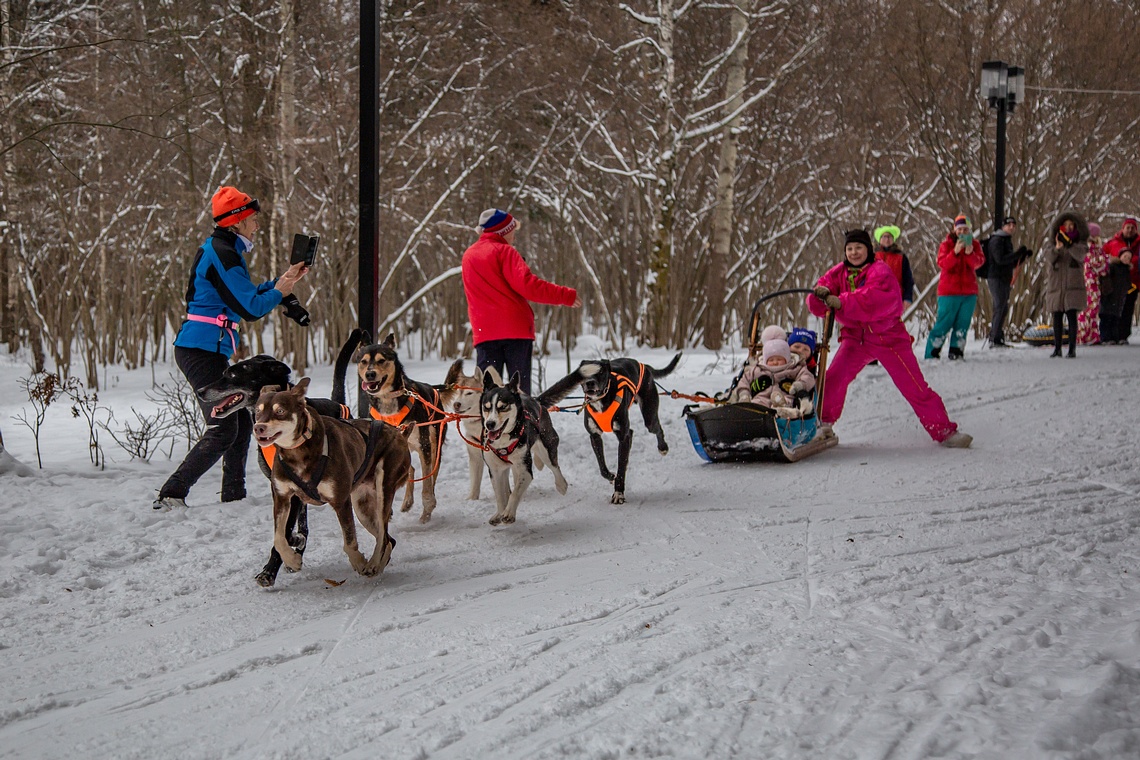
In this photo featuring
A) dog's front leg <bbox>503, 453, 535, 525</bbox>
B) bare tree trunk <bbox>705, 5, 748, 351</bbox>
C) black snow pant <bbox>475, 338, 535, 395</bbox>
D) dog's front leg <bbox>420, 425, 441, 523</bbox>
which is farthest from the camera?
bare tree trunk <bbox>705, 5, 748, 351</bbox>

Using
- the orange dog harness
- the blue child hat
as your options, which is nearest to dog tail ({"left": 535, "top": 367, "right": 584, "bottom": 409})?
the orange dog harness

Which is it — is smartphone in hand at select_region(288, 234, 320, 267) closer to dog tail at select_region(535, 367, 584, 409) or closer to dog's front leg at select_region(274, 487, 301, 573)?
dog tail at select_region(535, 367, 584, 409)

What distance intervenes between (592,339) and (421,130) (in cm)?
536

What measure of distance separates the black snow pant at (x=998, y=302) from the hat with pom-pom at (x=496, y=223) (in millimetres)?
9538

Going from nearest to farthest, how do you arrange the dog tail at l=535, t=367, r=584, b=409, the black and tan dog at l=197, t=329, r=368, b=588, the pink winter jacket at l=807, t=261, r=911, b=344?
1. the black and tan dog at l=197, t=329, r=368, b=588
2. the dog tail at l=535, t=367, r=584, b=409
3. the pink winter jacket at l=807, t=261, r=911, b=344

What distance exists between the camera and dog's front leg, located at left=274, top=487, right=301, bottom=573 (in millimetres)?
4270

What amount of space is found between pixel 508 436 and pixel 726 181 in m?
9.97

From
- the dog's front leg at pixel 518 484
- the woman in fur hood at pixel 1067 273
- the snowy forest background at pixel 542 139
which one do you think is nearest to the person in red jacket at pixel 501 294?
the dog's front leg at pixel 518 484

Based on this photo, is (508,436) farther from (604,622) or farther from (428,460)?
(604,622)

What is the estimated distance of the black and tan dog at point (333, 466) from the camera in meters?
4.04

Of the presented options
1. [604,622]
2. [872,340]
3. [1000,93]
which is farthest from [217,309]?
[1000,93]

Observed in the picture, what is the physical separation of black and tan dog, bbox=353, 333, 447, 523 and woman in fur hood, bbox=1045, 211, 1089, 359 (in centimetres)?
981

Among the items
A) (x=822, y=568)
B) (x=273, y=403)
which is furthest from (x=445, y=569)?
(x=822, y=568)

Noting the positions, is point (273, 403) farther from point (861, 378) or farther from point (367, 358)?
point (861, 378)
